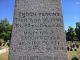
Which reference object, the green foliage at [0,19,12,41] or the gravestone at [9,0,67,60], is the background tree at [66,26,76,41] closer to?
the green foliage at [0,19,12,41]

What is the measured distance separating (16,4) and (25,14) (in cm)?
61

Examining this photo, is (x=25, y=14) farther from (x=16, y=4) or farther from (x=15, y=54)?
(x=15, y=54)

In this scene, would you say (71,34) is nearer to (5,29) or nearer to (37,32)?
(5,29)

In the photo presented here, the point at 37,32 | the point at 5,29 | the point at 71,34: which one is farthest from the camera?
the point at 71,34

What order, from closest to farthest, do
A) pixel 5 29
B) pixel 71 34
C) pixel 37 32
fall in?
pixel 37 32, pixel 5 29, pixel 71 34

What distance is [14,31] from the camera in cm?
664

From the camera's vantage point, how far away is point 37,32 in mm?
6770

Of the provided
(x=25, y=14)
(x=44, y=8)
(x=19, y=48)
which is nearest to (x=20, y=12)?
(x=25, y=14)

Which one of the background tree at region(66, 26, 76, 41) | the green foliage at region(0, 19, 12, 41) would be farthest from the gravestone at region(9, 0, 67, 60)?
the background tree at region(66, 26, 76, 41)

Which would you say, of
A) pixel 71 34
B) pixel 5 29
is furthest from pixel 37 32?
pixel 71 34

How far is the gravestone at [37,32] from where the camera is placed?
21.8ft

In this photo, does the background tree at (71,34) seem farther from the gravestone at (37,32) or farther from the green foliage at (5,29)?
the gravestone at (37,32)

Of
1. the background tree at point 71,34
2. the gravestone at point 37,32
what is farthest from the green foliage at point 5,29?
the gravestone at point 37,32

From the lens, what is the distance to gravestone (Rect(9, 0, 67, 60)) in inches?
261
